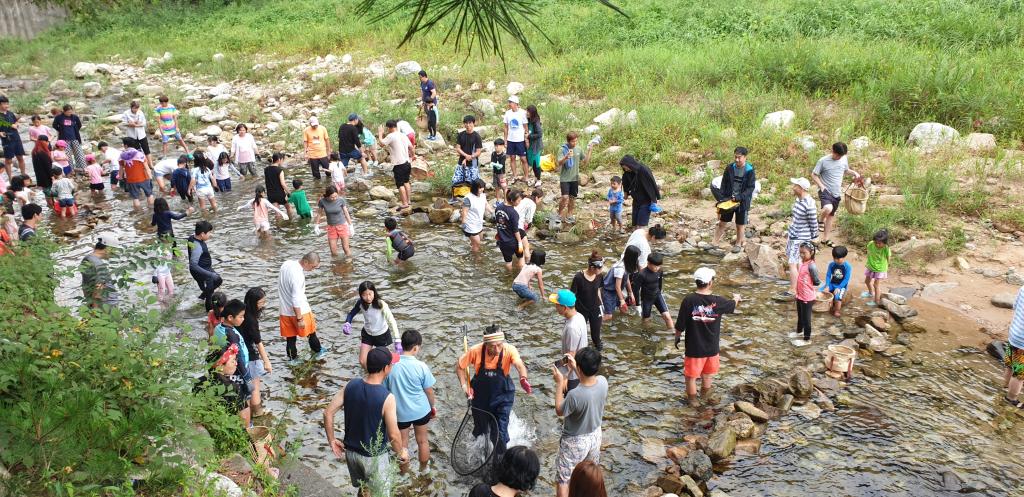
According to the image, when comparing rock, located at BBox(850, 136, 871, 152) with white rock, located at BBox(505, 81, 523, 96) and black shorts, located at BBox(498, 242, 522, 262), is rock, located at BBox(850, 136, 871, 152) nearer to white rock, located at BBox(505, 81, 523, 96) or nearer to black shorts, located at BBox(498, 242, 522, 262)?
black shorts, located at BBox(498, 242, 522, 262)

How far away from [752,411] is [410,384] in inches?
142

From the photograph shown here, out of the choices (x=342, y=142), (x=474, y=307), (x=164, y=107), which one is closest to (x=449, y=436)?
(x=474, y=307)

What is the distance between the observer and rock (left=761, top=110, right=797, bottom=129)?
1444cm

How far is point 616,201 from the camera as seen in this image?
12.0 metres

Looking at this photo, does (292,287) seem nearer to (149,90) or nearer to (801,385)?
(801,385)

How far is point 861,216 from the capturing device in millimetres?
11203

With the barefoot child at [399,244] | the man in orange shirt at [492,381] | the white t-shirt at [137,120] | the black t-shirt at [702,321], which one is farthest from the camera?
the white t-shirt at [137,120]

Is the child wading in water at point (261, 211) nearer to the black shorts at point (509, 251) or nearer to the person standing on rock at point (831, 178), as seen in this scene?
the black shorts at point (509, 251)

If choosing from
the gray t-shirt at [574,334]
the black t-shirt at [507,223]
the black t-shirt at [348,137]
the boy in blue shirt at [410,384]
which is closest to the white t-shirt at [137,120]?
the black t-shirt at [348,137]

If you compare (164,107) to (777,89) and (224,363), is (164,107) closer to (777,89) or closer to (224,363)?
(224,363)

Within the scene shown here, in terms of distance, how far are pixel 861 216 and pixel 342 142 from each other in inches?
401

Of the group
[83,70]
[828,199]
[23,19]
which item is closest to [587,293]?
[828,199]

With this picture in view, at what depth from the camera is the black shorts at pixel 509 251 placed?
10609 millimetres

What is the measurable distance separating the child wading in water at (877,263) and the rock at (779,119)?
5.61 m
